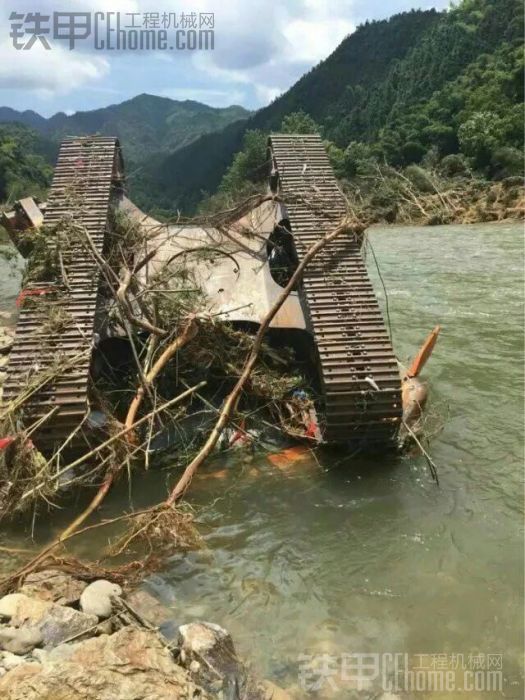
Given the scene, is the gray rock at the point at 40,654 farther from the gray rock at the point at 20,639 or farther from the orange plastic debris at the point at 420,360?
the orange plastic debris at the point at 420,360

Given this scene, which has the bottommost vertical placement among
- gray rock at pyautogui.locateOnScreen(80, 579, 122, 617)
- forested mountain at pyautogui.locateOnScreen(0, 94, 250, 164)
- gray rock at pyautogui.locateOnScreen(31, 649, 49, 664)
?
forested mountain at pyautogui.locateOnScreen(0, 94, 250, 164)

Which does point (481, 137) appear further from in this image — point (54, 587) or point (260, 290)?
point (54, 587)

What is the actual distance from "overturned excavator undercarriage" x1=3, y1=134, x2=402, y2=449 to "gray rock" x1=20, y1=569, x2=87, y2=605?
121cm

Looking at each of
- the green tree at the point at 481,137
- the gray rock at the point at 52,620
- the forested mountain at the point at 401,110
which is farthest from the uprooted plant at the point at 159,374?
the green tree at the point at 481,137

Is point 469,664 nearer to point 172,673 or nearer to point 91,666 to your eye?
point 172,673

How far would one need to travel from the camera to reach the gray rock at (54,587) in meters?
3.84

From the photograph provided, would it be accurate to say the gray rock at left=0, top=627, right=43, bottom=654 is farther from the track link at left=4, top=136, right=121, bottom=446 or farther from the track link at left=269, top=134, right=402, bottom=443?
the track link at left=269, top=134, right=402, bottom=443

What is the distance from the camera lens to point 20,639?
3.38 meters

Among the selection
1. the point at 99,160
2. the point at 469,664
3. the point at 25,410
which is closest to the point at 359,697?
the point at 469,664

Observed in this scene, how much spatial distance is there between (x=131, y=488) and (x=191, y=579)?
3.99 ft

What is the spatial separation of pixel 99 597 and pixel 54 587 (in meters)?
0.33

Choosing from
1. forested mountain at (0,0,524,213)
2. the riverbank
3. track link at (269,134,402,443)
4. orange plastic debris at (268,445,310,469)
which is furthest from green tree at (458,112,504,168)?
orange plastic debris at (268,445,310,469)

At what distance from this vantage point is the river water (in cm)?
383

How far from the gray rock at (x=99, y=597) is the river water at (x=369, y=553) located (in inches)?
16.1
